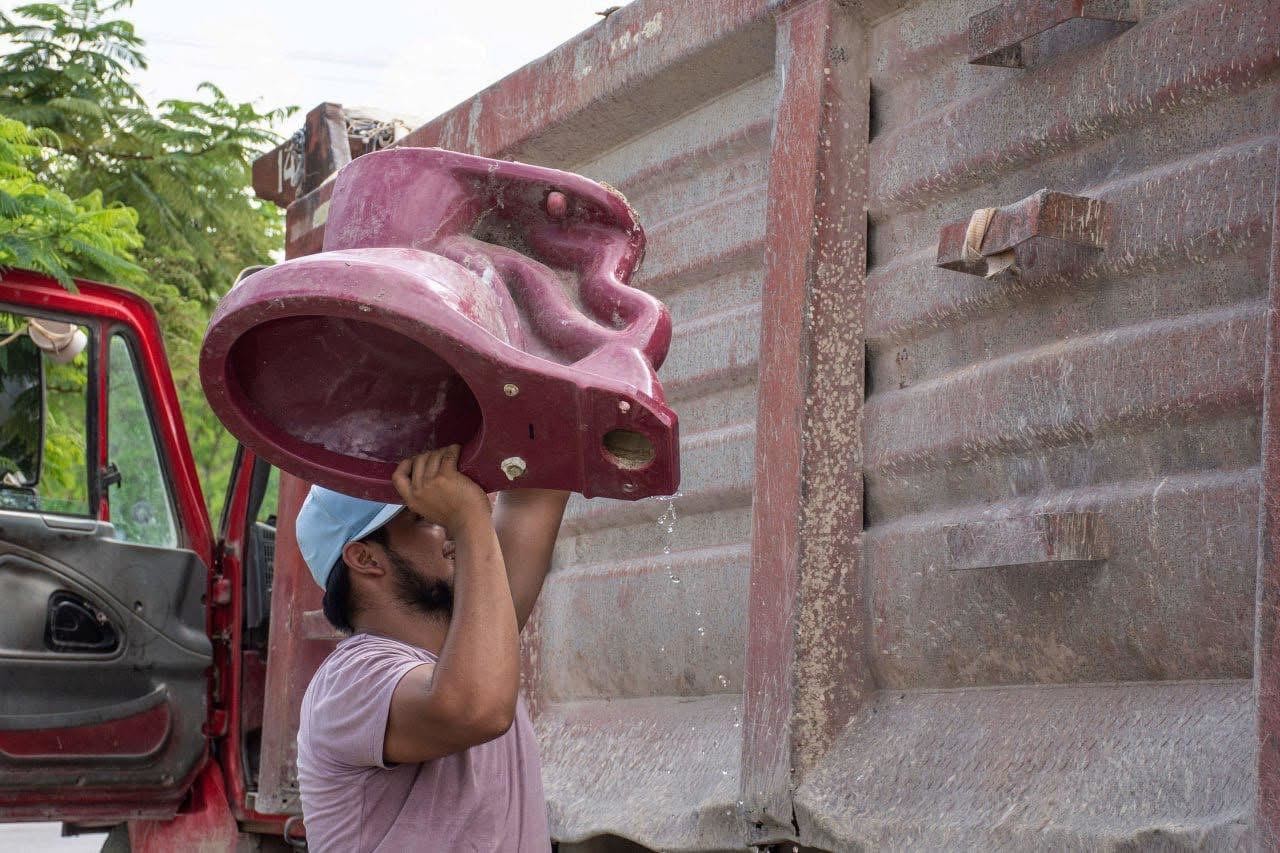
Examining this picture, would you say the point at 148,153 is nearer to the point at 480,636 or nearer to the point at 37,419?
the point at 37,419

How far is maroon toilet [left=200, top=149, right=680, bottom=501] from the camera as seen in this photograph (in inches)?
58.6

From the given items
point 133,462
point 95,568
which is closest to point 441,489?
point 95,568

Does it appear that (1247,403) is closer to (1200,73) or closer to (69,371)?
(1200,73)

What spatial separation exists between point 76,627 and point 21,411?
0.61 meters

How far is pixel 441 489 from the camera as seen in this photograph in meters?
1.65

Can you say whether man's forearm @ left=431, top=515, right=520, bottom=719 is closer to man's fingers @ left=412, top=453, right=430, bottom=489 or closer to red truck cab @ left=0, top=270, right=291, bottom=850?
man's fingers @ left=412, top=453, right=430, bottom=489

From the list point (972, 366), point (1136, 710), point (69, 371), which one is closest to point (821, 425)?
point (972, 366)

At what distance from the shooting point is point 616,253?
1.78 m

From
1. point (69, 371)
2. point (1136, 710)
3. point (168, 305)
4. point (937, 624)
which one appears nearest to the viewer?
point (1136, 710)

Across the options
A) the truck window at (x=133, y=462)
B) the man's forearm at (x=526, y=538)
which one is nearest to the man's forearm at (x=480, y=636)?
the man's forearm at (x=526, y=538)

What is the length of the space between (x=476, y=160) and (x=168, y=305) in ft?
27.5

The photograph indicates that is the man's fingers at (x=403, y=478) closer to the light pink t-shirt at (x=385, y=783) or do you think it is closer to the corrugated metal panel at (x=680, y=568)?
the light pink t-shirt at (x=385, y=783)

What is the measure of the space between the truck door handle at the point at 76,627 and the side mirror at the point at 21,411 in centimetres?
33

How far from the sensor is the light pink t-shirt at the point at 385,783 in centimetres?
173
